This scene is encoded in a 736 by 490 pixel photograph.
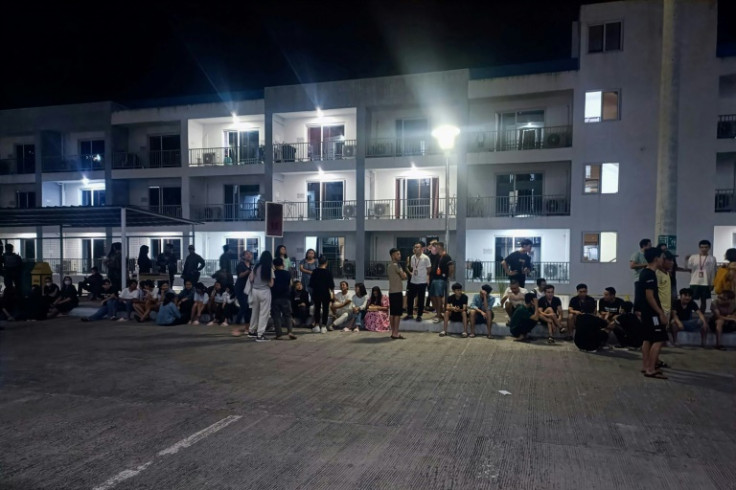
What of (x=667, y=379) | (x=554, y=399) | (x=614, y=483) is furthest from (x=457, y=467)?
(x=667, y=379)

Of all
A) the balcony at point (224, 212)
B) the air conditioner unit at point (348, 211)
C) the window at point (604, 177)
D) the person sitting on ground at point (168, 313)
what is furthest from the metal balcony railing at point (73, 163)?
the window at point (604, 177)

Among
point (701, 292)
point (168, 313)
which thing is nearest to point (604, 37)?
point (701, 292)

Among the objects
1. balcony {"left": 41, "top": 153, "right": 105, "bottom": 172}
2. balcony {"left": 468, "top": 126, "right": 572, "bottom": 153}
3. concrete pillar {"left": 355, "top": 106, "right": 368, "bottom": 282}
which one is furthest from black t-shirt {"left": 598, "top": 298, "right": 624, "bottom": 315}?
balcony {"left": 41, "top": 153, "right": 105, "bottom": 172}

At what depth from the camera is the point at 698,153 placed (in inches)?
733

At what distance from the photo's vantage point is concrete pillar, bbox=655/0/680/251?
9.48m

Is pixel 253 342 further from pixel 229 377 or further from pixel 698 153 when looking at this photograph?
pixel 698 153

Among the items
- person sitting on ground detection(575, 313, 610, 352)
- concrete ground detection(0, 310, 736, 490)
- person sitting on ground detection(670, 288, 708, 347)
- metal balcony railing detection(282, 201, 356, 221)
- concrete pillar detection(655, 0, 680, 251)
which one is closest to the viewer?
concrete ground detection(0, 310, 736, 490)

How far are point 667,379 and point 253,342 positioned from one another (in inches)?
289

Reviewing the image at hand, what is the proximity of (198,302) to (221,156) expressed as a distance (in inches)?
630

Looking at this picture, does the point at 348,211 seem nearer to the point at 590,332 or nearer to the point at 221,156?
the point at 221,156

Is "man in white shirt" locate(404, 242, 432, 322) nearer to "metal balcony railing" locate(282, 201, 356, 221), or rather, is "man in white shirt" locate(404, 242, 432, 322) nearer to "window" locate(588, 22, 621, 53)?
"metal balcony railing" locate(282, 201, 356, 221)

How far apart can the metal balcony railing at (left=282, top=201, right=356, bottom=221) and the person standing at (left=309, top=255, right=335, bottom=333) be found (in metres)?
12.7

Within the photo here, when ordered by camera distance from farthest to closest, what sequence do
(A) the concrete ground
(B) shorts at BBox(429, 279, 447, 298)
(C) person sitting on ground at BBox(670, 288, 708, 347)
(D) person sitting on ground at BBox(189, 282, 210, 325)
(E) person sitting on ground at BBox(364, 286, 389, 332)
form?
(D) person sitting on ground at BBox(189, 282, 210, 325)
(B) shorts at BBox(429, 279, 447, 298)
(E) person sitting on ground at BBox(364, 286, 389, 332)
(C) person sitting on ground at BBox(670, 288, 708, 347)
(A) the concrete ground

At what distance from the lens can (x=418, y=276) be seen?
11.0 metres
